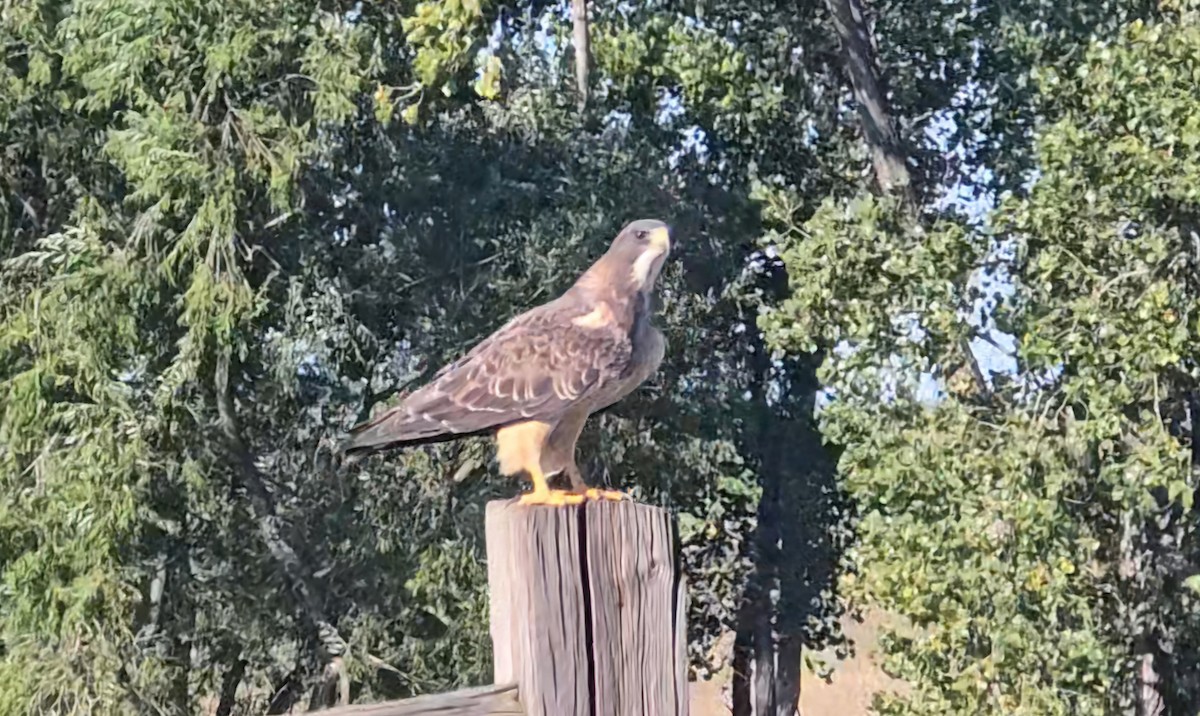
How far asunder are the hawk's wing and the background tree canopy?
9.45 ft

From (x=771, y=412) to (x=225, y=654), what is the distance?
331 cm

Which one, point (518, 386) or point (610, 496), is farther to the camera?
point (518, 386)

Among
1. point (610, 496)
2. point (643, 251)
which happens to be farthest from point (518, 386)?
point (610, 496)

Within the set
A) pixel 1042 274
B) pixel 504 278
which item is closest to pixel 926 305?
pixel 1042 274

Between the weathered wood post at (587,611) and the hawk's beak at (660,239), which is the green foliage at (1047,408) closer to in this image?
the hawk's beak at (660,239)

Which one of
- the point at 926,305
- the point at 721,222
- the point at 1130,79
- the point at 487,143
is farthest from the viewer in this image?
the point at 721,222

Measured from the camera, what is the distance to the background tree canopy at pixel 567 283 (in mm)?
5748

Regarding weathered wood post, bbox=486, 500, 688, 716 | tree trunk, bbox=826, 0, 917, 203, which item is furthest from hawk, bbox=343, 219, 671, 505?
tree trunk, bbox=826, 0, 917, 203

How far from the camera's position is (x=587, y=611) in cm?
169

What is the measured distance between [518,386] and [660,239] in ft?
1.41

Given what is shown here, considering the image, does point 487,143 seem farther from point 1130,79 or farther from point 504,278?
point 1130,79

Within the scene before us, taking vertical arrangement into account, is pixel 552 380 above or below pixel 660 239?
below

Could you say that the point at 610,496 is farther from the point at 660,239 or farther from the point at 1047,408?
the point at 1047,408

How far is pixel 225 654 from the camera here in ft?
25.6
